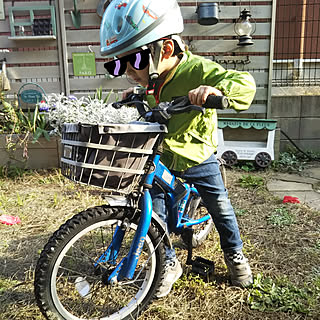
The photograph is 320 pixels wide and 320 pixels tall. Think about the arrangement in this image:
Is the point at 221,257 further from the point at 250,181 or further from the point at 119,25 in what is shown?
the point at 250,181

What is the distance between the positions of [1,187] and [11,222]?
103 cm

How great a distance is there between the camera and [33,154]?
412cm

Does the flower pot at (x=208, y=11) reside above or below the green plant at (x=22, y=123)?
above

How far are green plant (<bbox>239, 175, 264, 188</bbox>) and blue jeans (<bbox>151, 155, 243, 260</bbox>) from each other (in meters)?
2.05

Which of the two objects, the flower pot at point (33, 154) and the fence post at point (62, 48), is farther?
the fence post at point (62, 48)

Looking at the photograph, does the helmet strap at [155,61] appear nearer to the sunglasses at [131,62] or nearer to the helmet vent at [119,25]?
the sunglasses at [131,62]

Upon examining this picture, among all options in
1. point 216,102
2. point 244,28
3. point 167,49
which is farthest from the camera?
point 244,28

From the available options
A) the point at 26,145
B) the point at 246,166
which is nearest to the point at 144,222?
the point at 26,145

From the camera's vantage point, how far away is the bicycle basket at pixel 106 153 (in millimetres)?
1229

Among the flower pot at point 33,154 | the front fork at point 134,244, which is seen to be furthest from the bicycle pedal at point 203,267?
the flower pot at point 33,154

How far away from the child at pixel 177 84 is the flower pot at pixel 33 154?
2503 millimetres

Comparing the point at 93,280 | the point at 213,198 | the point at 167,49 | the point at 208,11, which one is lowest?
the point at 93,280

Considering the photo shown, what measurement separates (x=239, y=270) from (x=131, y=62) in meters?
1.27

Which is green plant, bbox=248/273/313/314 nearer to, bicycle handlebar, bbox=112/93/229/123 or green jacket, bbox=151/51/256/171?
green jacket, bbox=151/51/256/171
